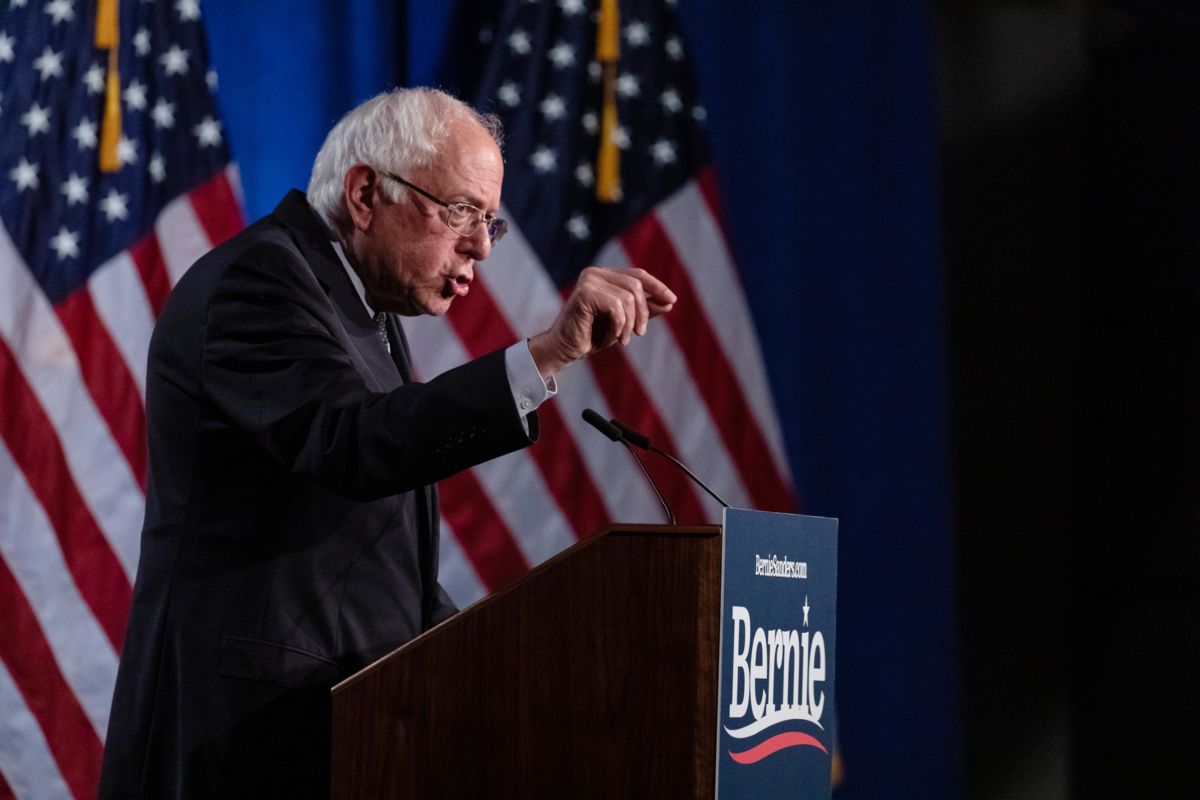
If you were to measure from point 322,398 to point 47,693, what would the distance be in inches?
84.3

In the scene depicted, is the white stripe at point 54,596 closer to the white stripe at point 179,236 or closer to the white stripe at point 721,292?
the white stripe at point 179,236

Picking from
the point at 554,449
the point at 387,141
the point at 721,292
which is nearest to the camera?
the point at 387,141

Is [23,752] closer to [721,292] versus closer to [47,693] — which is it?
[47,693]

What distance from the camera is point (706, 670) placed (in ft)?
4.62

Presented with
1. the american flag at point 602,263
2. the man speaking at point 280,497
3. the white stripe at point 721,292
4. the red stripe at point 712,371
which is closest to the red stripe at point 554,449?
the american flag at point 602,263

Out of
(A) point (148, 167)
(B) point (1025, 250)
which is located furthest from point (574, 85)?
(B) point (1025, 250)

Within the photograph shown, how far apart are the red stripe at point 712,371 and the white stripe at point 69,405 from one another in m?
1.54

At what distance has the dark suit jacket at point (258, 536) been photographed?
1.59 m

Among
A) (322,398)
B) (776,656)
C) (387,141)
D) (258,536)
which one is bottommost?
(776,656)

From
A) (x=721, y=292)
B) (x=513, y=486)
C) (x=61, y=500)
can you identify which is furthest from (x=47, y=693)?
(x=721, y=292)

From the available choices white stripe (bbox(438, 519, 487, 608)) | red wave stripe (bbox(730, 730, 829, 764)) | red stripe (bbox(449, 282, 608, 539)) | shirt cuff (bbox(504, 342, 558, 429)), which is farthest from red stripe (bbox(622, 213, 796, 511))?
shirt cuff (bbox(504, 342, 558, 429))

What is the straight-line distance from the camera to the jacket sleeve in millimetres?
1512

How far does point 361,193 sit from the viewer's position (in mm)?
2045

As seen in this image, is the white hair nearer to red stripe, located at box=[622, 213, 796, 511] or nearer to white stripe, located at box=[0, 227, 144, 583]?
white stripe, located at box=[0, 227, 144, 583]
